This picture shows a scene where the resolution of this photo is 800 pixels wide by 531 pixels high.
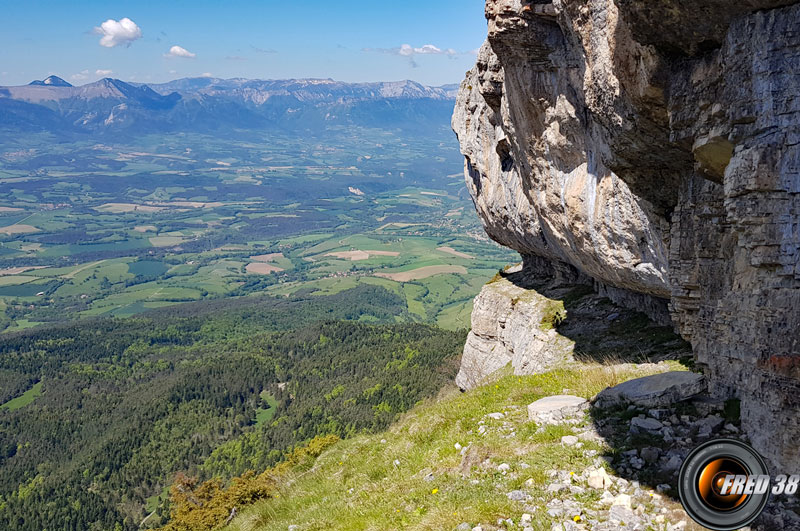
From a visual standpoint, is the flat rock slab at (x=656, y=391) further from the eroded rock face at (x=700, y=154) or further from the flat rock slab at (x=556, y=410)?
the eroded rock face at (x=700, y=154)

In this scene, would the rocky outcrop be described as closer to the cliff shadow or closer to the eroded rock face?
the cliff shadow

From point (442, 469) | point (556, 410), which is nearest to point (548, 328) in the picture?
point (556, 410)

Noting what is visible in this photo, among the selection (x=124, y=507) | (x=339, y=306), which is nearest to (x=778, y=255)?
(x=124, y=507)

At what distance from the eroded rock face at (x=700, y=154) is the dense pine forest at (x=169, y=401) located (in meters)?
38.2

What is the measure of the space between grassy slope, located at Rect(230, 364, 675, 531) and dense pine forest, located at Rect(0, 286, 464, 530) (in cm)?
3481

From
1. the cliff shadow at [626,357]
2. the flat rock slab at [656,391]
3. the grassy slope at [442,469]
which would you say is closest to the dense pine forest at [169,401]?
the cliff shadow at [626,357]

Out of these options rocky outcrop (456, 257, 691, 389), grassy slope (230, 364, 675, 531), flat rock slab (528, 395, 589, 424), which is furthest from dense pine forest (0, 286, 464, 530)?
flat rock slab (528, 395, 589, 424)

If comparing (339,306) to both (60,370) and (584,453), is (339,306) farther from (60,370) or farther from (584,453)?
(584,453)

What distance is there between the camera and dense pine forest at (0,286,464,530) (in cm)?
7062

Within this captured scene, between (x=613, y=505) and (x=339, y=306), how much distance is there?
156984 mm

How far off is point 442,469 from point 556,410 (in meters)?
2.98

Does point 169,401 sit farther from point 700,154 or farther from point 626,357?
point 700,154

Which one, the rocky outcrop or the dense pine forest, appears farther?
the dense pine forest

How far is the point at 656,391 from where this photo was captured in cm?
1163
